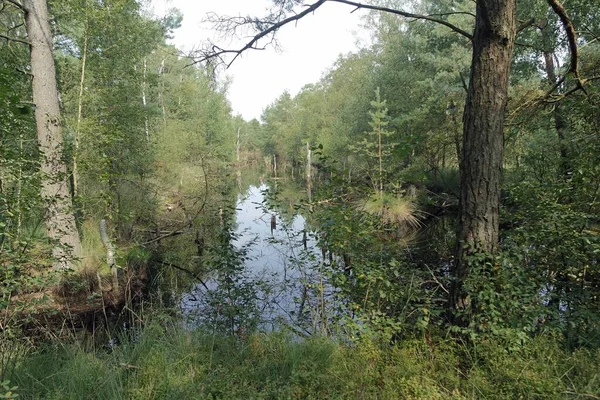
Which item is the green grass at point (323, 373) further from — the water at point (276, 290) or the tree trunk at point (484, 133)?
the water at point (276, 290)

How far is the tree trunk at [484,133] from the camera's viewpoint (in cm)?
255

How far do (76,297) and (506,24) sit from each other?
24.2 feet

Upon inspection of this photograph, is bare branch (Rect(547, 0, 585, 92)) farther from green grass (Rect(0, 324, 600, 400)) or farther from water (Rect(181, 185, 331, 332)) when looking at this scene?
water (Rect(181, 185, 331, 332))

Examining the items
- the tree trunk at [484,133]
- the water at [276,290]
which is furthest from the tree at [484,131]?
the water at [276,290]

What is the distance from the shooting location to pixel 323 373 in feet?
8.73

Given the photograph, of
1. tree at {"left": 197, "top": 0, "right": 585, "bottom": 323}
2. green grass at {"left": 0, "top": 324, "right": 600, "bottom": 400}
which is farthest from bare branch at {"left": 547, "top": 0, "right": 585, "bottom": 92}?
green grass at {"left": 0, "top": 324, "right": 600, "bottom": 400}

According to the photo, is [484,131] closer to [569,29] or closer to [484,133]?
[484,133]

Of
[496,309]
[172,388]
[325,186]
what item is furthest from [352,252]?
[172,388]

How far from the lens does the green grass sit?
7.25 feet

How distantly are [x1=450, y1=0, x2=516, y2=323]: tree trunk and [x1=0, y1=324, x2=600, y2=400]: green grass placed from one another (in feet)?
1.63

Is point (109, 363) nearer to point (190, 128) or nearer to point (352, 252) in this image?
point (352, 252)

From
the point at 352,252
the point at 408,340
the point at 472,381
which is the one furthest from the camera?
the point at 352,252

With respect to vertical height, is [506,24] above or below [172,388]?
above

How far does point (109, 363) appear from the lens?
2908 millimetres
